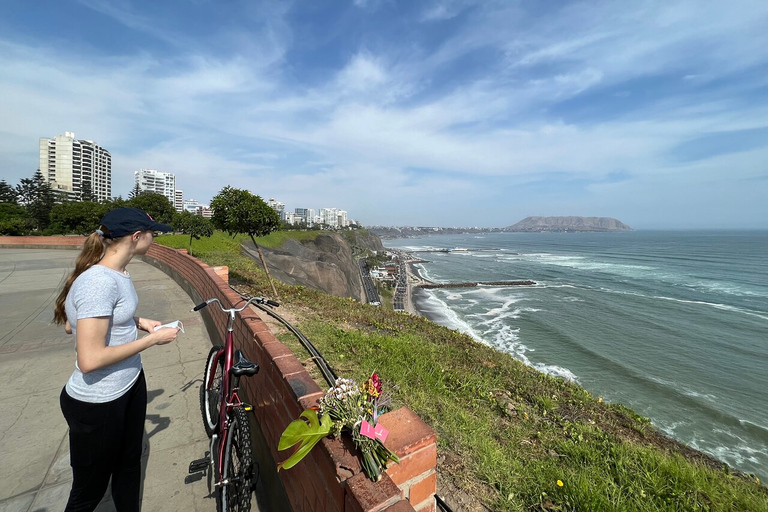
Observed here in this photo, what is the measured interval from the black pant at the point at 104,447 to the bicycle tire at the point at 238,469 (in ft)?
1.68

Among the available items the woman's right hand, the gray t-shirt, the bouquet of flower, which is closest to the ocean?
the bouquet of flower

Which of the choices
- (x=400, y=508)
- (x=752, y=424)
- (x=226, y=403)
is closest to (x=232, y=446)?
(x=226, y=403)

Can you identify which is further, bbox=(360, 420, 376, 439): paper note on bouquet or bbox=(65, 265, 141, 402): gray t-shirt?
bbox=(65, 265, 141, 402): gray t-shirt

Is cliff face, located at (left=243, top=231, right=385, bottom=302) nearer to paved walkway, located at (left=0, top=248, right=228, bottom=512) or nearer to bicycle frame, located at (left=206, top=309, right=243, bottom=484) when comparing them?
paved walkway, located at (left=0, top=248, right=228, bottom=512)

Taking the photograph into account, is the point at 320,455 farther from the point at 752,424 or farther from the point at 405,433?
the point at 752,424

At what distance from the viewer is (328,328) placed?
650 cm

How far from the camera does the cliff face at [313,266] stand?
33.0m

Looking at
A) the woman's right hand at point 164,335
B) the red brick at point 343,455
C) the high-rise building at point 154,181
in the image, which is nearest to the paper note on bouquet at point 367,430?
the red brick at point 343,455

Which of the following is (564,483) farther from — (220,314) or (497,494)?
(220,314)

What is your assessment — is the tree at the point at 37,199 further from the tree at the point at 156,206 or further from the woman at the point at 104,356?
the woman at the point at 104,356

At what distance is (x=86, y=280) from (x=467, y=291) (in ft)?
152

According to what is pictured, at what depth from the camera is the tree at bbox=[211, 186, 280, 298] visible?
375 inches

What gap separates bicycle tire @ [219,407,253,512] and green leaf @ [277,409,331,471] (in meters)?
0.92

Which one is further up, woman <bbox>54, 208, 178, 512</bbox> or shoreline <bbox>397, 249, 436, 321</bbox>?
woman <bbox>54, 208, 178, 512</bbox>
